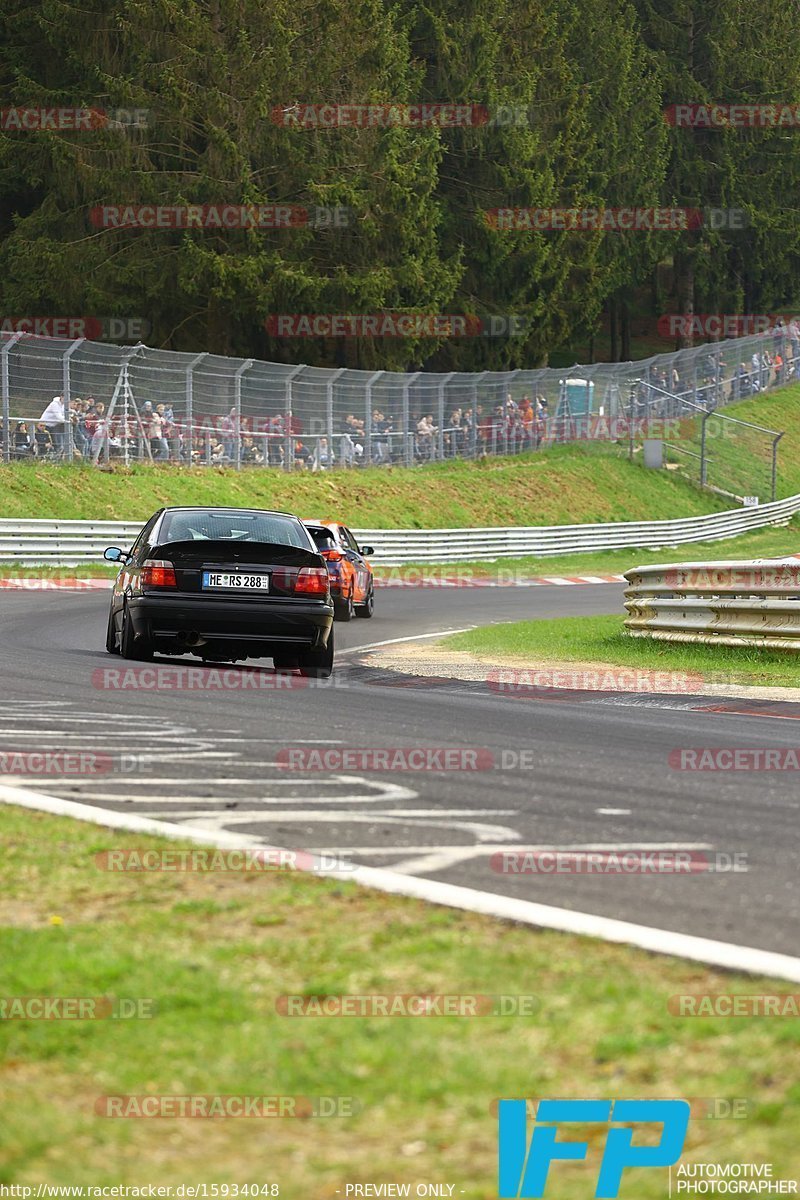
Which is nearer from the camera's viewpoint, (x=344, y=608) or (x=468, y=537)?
(x=344, y=608)

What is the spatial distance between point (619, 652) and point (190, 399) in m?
18.6

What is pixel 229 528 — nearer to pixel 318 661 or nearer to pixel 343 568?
pixel 318 661

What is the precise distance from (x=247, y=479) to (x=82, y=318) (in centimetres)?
1168

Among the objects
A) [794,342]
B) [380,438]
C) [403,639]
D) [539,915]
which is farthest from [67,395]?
[794,342]

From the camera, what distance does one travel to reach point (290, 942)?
4.55 meters

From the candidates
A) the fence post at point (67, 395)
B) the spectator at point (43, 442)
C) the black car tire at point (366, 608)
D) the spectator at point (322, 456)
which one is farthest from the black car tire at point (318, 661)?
the spectator at point (322, 456)

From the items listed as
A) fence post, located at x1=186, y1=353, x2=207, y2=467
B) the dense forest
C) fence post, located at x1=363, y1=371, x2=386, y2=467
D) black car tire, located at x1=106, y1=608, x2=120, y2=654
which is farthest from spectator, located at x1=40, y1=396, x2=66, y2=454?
black car tire, located at x1=106, y1=608, x2=120, y2=654

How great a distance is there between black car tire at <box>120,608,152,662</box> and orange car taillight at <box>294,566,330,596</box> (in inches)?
51.3

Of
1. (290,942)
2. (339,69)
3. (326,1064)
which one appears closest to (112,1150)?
(326,1064)

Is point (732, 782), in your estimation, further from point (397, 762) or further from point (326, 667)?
point (326, 667)

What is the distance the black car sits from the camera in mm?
13070

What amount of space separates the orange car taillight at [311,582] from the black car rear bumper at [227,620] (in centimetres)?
9

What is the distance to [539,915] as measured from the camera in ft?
15.9

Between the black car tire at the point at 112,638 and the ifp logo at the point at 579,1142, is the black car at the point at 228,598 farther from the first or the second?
the ifp logo at the point at 579,1142
